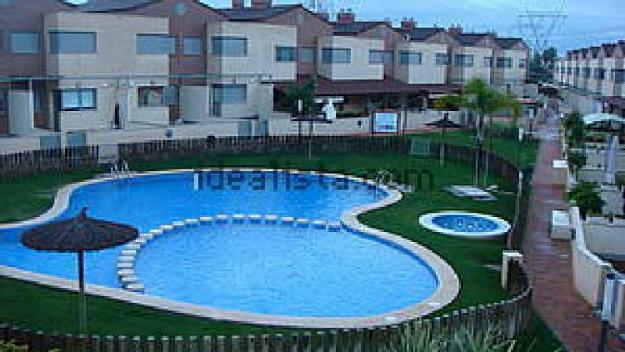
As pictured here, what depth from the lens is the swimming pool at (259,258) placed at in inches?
635

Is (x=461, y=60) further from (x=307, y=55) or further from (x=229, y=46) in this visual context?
(x=229, y=46)

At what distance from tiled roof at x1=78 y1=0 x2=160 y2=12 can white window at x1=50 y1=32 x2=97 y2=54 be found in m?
5.77

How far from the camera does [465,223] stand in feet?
74.5

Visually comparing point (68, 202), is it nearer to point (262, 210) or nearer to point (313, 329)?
point (262, 210)

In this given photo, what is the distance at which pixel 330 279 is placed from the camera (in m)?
17.9

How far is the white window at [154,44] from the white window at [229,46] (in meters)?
2.82

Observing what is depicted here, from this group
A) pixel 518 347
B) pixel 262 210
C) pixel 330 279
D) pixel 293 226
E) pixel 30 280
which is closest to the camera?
pixel 518 347

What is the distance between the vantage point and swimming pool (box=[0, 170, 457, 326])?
16.1 metres

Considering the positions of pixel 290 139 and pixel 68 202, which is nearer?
pixel 68 202

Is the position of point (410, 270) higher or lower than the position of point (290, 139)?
lower

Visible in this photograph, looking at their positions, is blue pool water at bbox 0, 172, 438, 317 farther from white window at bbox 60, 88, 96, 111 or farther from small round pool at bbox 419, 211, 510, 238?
white window at bbox 60, 88, 96, 111

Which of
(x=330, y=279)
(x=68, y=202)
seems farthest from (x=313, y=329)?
(x=68, y=202)

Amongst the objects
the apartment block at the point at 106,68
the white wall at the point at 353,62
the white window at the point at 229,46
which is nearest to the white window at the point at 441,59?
the white wall at the point at 353,62

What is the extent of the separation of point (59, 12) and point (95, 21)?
1.80 metres
